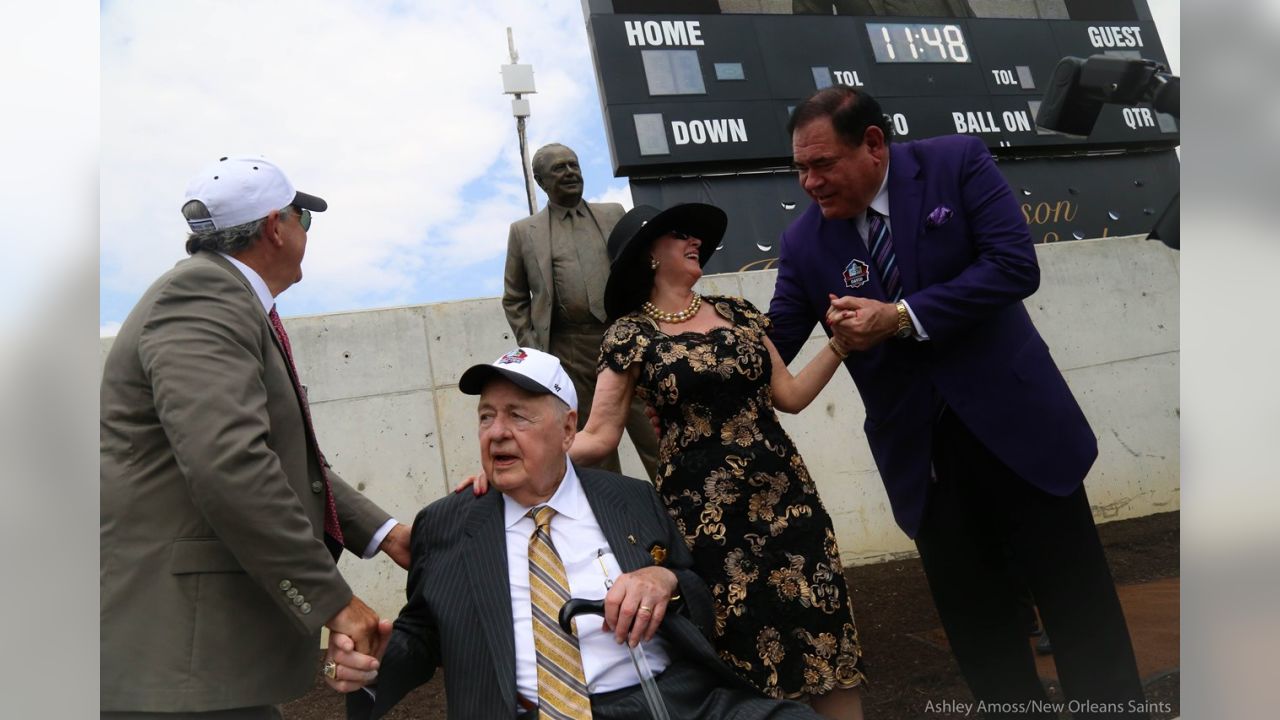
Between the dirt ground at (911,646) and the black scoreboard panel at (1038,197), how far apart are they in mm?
2259

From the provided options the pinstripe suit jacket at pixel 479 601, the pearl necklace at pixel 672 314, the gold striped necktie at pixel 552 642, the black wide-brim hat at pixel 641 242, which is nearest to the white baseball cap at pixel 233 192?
the pinstripe suit jacket at pixel 479 601

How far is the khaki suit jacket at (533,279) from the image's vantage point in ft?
14.5

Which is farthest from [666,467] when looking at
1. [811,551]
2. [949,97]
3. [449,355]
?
[949,97]

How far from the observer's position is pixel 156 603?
1.66 meters

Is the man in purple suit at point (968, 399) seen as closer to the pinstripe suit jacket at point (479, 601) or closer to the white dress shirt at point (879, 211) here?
the white dress shirt at point (879, 211)

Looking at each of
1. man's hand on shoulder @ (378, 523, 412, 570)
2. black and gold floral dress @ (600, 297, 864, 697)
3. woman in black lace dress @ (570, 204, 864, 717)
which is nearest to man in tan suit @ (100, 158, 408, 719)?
man's hand on shoulder @ (378, 523, 412, 570)

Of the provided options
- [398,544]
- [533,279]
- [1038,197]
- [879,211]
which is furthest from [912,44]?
[398,544]

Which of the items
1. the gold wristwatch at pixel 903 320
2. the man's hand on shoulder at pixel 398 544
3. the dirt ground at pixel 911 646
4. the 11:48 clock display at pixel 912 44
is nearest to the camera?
the man's hand on shoulder at pixel 398 544

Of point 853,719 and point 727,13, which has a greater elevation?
point 727,13
